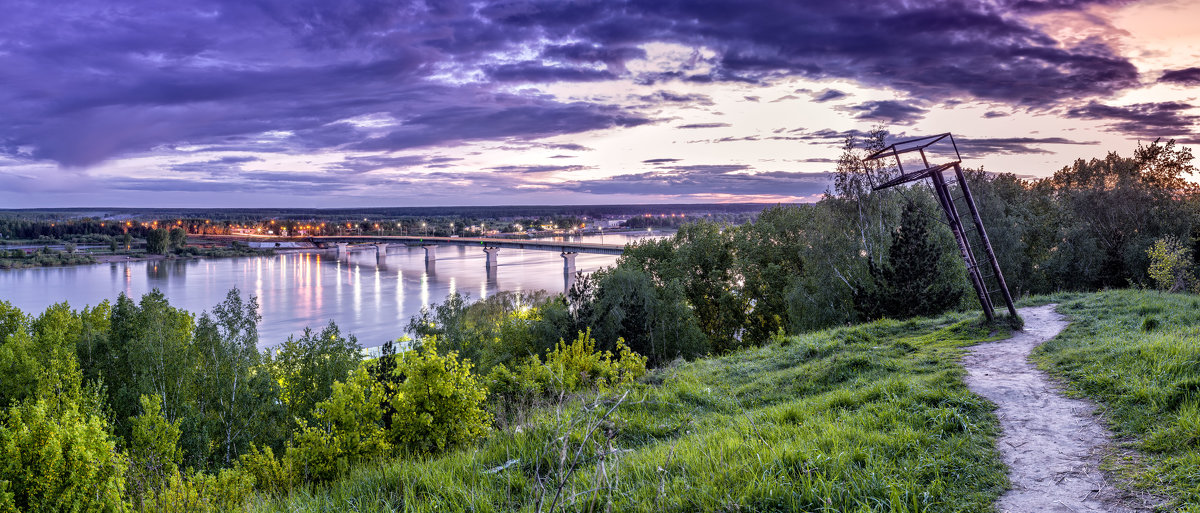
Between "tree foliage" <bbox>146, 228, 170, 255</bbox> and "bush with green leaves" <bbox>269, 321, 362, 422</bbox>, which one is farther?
"tree foliage" <bbox>146, 228, 170, 255</bbox>

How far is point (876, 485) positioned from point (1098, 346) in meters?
7.22

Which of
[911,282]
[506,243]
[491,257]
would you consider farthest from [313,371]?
[491,257]

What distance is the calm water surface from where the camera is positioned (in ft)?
189

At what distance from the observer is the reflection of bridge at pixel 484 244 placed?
3310 inches

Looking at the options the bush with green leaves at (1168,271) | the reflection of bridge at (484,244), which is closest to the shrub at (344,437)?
the bush with green leaves at (1168,271)

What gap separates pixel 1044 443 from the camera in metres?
5.61

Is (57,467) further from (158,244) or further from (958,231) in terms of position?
(158,244)

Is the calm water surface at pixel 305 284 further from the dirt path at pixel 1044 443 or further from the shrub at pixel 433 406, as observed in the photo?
the dirt path at pixel 1044 443

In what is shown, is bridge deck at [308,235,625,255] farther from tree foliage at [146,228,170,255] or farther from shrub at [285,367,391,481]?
shrub at [285,367,391,481]

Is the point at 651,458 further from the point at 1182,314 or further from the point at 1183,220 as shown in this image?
the point at 1183,220

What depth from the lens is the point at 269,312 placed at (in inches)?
2343

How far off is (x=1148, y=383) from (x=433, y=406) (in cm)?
966

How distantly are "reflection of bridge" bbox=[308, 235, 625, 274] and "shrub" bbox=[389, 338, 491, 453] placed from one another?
50.6 metres

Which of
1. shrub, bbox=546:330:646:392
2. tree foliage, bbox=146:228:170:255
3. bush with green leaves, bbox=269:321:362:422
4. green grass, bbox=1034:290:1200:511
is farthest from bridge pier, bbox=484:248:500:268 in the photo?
green grass, bbox=1034:290:1200:511
